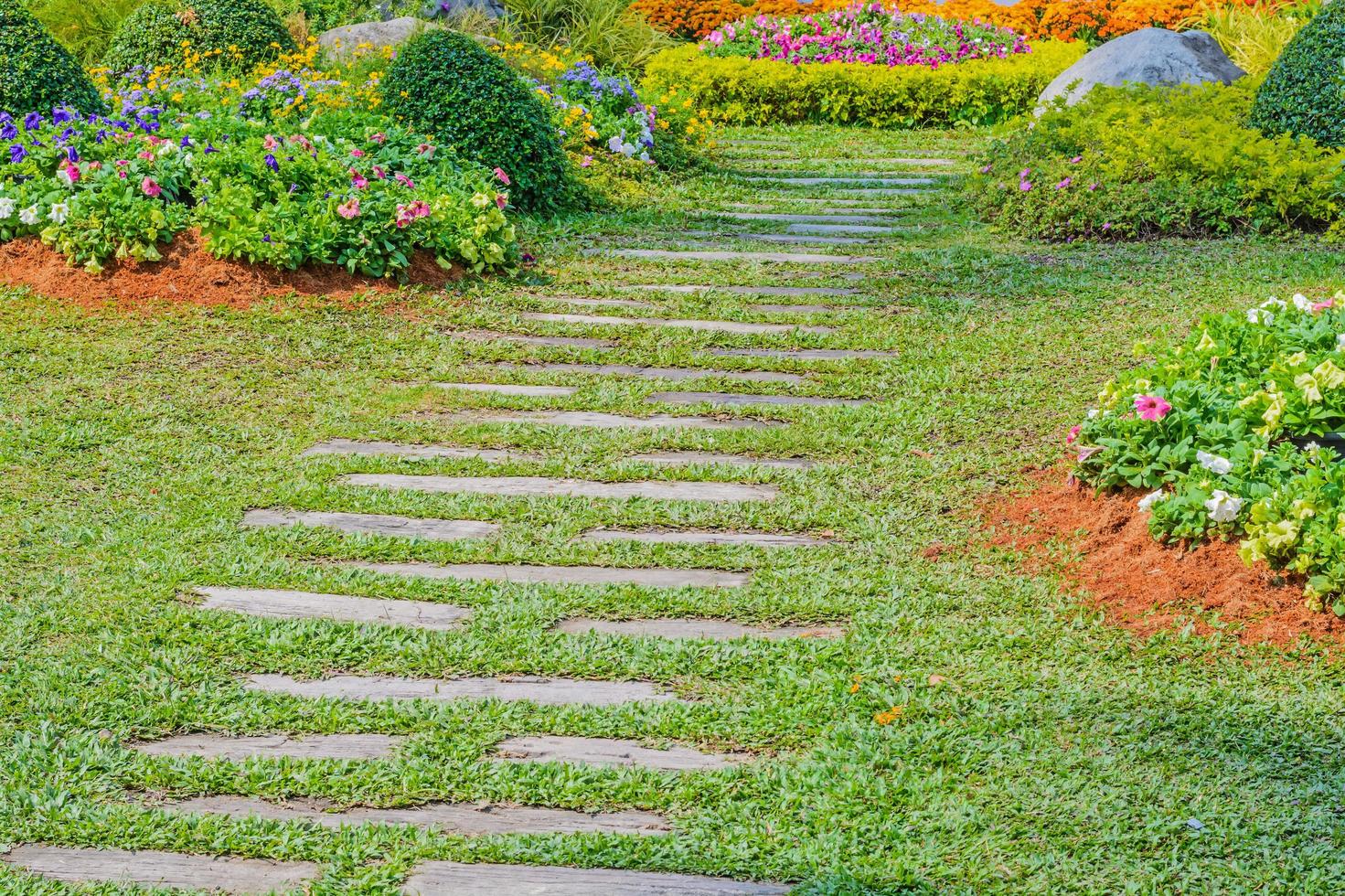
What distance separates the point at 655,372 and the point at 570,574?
1.92m

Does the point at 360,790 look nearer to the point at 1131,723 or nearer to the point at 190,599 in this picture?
the point at 190,599

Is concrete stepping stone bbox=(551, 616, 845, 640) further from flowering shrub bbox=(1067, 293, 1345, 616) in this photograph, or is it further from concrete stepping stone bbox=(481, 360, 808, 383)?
concrete stepping stone bbox=(481, 360, 808, 383)

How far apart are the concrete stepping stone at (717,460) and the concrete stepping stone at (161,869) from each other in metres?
2.36

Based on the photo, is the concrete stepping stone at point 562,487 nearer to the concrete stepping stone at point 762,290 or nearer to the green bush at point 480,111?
the concrete stepping stone at point 762,290

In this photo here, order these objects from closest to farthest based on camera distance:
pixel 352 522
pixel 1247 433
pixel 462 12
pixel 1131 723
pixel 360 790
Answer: pixel 360 790 → pixel 1131 723 → pixel 1247 433 → pixel 352 522 → pixel 462 12

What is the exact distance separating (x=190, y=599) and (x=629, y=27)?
37.0 ft

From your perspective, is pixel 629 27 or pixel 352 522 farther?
pixel 629 27

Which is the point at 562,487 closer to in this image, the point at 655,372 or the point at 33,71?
the point at 655,372

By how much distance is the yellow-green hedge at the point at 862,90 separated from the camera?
1242 cm

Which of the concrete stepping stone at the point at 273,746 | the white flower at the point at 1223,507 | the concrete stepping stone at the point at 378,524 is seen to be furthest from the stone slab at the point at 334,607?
the white flower at the point at 1223,507

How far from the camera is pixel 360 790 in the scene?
2.94 metres

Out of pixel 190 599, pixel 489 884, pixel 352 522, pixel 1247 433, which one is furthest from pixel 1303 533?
Answer: pixel 190 599

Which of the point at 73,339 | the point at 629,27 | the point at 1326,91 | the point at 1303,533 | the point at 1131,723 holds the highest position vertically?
the point at 629,27

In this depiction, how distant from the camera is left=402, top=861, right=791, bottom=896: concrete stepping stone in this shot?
2.63 m
